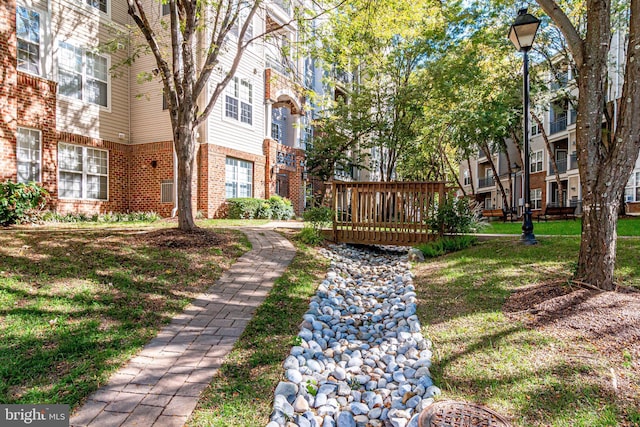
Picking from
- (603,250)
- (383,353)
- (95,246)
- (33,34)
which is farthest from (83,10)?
(603,250)

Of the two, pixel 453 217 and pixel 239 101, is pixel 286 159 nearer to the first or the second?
pixel 239 101

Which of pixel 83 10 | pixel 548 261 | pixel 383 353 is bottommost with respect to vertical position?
pixel 383 353

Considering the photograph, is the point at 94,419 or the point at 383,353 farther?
the point at 383,353

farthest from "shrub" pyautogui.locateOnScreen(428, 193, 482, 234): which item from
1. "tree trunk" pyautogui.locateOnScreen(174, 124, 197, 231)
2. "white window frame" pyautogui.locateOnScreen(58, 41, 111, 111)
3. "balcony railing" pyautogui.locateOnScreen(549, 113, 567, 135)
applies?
"balcony railing" pyautogui.locateOnScreen(549, 113, 567, 135)

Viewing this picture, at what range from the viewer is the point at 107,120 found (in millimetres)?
13234

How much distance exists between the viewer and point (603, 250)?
4.09 meters

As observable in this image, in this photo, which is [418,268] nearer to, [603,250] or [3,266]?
[603,250]

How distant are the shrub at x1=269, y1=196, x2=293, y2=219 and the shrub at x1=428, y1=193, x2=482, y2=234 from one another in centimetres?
853

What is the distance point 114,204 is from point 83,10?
675cm

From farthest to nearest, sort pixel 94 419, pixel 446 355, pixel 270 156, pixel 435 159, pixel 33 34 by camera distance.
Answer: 1. pixel 435 159
2. pixel 270 156
3. pixel 33 34
4. pixel 446 355
5. pixel 94 419

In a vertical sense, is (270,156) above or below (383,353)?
above

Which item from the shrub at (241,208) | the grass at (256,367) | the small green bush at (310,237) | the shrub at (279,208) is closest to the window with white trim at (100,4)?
the shrub at (241,208)

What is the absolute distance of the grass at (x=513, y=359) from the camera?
2.43 metres

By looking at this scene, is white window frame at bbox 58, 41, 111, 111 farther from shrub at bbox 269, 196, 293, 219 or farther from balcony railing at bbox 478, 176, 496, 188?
balcony railing at bbox 478, 176, 496, 188
